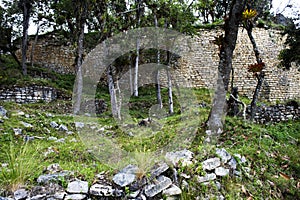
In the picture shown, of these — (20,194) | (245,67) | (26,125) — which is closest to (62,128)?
(26,125)

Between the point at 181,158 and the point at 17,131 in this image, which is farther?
the point at 17,131

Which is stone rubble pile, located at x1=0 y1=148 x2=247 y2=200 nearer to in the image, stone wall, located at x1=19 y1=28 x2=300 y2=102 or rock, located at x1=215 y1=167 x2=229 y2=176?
rock, located at x1=215 y1=167 x2=229 y2=176

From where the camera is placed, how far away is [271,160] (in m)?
3.95

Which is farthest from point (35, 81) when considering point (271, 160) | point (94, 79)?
point (271, 160)

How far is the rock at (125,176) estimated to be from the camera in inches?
108

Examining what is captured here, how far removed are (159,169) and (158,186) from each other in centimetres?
20

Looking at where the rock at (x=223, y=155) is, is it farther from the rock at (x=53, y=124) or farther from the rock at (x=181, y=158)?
the rock at (x=53, y=124)

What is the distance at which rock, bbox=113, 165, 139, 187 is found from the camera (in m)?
A: 2.75

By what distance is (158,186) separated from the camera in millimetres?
2789

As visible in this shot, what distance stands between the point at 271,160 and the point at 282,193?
633 mm

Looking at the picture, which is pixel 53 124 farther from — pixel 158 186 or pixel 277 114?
pixel 277 114

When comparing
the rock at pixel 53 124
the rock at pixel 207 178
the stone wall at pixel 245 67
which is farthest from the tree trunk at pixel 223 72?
the stone wall at pixel 245 67

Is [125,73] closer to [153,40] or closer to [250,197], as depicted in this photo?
[153,40]

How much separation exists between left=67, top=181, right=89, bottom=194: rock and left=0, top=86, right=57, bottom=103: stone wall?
9207mm
